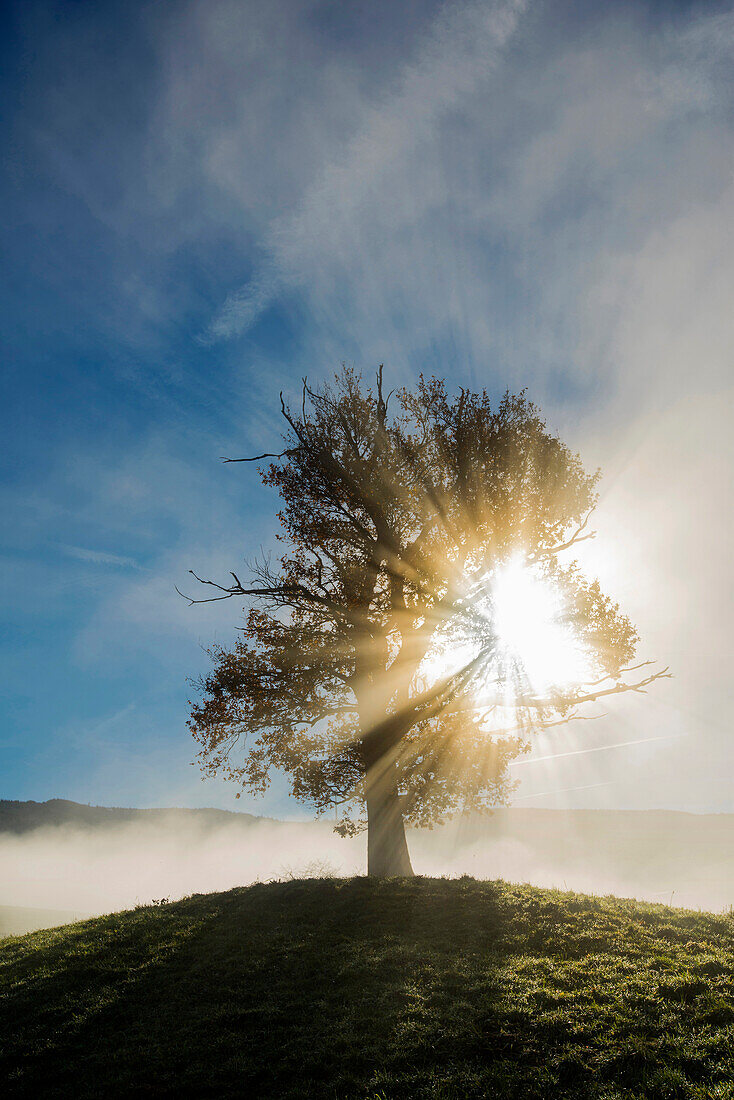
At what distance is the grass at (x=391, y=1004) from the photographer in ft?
25.1

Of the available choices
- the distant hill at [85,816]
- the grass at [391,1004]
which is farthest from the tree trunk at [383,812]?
the distant hill at [85,816]

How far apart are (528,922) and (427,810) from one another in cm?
961

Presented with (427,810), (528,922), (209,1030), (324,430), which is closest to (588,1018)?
(528,922)

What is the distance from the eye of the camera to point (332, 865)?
24344mm

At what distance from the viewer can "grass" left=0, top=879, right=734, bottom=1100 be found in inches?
301

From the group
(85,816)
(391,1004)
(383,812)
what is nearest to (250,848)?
(85,816)

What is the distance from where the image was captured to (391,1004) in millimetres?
10234

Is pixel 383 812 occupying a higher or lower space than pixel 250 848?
lower

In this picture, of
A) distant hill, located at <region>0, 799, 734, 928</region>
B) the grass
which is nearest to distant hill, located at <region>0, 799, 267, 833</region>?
distant hill, located at <region>0, 799, 734, 928</region>

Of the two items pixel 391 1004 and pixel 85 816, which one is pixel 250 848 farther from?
pixel 391 1004

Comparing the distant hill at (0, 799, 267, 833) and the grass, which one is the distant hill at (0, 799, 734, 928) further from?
the grass

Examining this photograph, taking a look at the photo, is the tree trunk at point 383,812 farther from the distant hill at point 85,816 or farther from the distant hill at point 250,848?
the distant hill at point 85,816

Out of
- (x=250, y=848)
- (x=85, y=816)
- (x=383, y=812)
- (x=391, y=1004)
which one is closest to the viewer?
(x=391, y=1004)

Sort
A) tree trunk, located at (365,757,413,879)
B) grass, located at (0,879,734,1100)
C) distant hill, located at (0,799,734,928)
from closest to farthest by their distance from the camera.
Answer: grass, located at (0,879,734,1100)
tree trunk, located at (365,757,413,879)
distant hill, located at (0,799,734,928)
